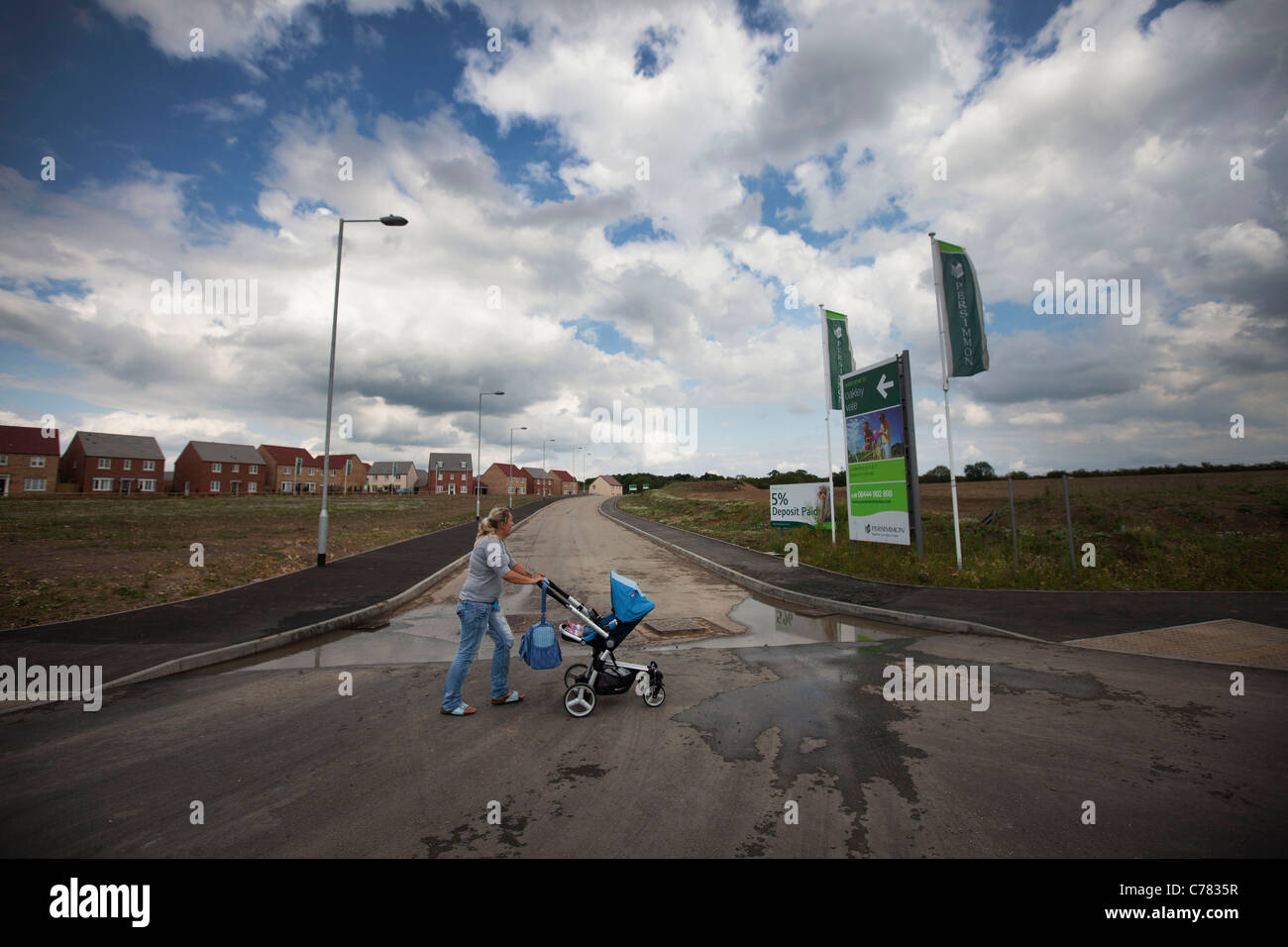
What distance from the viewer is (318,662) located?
23.9 ft

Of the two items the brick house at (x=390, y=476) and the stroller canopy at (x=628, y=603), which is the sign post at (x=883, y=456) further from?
the brick house at (x=390, y=476)

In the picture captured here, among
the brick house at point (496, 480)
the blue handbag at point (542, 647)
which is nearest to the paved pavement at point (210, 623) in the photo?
the blue handbag at point (542, 647)

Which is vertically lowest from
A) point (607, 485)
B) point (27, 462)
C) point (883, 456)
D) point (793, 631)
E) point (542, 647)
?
point (793, 631)

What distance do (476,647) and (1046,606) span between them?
955 cm

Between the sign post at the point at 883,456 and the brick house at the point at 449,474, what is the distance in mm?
107453

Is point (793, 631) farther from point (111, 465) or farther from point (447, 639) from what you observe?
point (111, 465)

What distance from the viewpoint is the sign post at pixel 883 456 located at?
14.7 metres

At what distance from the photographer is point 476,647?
5.45 metres

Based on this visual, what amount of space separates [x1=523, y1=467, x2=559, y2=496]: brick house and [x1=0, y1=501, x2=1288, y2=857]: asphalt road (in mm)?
128384

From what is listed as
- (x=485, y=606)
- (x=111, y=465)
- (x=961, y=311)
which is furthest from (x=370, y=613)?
(x=111, y=465)
